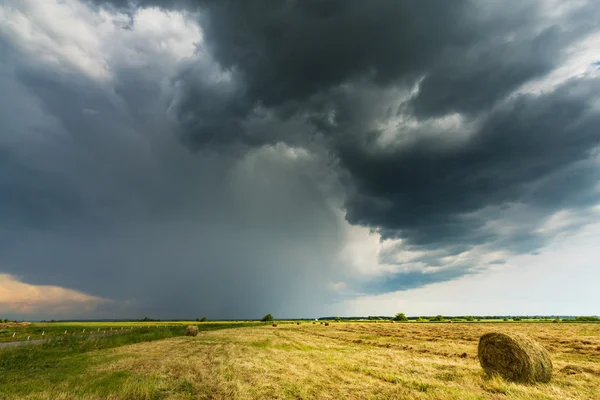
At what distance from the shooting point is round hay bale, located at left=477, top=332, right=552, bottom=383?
38.7 feet

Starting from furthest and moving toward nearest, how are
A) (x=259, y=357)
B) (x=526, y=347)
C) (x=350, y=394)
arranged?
(x=259, y=357)
(x=526, y=347)
(x=350, y=394)

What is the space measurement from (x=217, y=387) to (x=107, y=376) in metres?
5.86

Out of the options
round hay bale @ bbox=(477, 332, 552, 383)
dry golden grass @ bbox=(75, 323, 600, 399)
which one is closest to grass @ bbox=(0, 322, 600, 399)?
dry golden grass @ bbox=(75, 323, 600, 399)

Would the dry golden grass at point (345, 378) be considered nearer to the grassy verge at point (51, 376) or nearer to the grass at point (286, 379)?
the grass at point (286, 379)

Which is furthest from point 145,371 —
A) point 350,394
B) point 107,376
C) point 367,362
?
point 367,362

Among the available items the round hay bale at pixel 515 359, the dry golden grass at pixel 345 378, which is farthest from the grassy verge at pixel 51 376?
the round hay bale at pixel 515 359

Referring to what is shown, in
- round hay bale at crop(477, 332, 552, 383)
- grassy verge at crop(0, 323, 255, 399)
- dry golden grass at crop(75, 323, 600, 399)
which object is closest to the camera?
dry golden grass at crop(75, 323, 600, 399)

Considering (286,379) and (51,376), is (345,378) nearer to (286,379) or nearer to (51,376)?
(286,379)

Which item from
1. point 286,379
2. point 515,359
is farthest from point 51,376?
point 515,359

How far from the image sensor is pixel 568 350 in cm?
1841

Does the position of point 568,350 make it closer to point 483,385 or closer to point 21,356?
point 483,385

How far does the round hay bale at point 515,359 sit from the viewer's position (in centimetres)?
1180

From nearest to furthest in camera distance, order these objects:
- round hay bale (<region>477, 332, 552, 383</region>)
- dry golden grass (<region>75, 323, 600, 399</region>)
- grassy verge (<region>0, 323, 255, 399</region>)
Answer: dry golden grass (<region>75, 323, 600, 399</region>) < grassy verge (<region>0, 323, 255, 399</region>) < round hay bale (<region>477, 332, 552, 383</region>)

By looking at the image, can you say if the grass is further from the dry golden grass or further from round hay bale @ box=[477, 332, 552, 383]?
round hay bale @ box=[477, 332, 552, 383]
